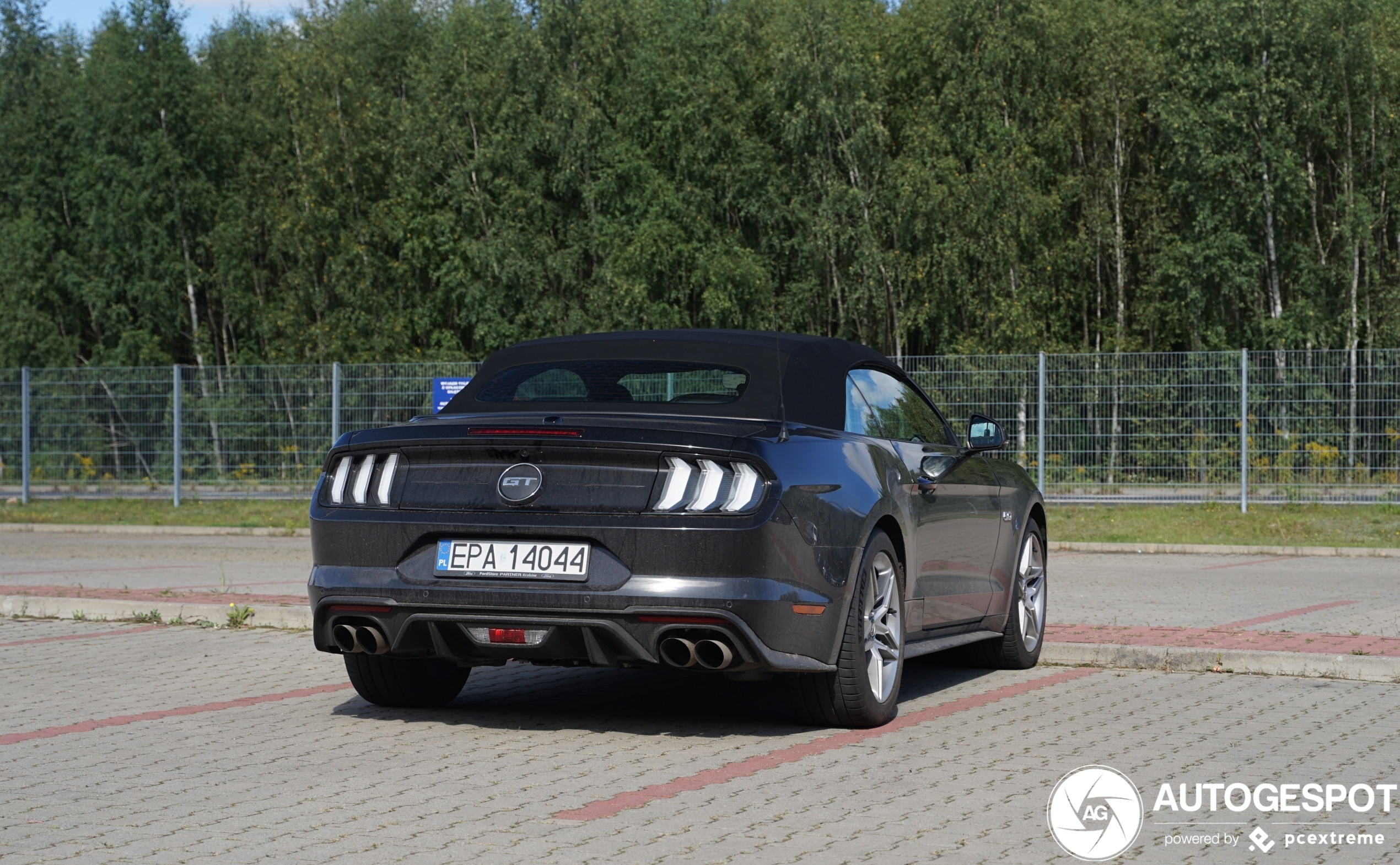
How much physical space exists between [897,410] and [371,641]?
276cm

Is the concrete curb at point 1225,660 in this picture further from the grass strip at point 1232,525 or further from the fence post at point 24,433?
the fence post at point 24,433

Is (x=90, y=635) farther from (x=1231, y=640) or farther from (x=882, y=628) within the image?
(x=1231, y=640)

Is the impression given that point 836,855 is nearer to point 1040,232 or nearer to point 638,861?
point 638,861

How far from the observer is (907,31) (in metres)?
45.9

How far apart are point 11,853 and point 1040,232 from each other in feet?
130

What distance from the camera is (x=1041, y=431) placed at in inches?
923

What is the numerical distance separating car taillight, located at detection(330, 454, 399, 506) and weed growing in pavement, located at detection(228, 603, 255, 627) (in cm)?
403

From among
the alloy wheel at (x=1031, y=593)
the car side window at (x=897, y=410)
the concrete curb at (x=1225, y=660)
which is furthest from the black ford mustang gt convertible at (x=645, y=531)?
the concrete curb at (x=1225, y=660)

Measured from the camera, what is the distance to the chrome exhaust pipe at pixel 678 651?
5582mm

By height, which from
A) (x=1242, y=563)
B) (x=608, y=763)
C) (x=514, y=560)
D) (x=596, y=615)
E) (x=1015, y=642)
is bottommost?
(x=1242, y=563)

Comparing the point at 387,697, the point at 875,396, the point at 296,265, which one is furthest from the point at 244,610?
the point at 296,265

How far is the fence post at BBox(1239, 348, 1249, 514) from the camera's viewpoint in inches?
904

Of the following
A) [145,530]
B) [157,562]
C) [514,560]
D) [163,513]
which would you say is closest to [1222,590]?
[514,560]

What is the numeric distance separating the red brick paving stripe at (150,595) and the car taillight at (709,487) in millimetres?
5000
